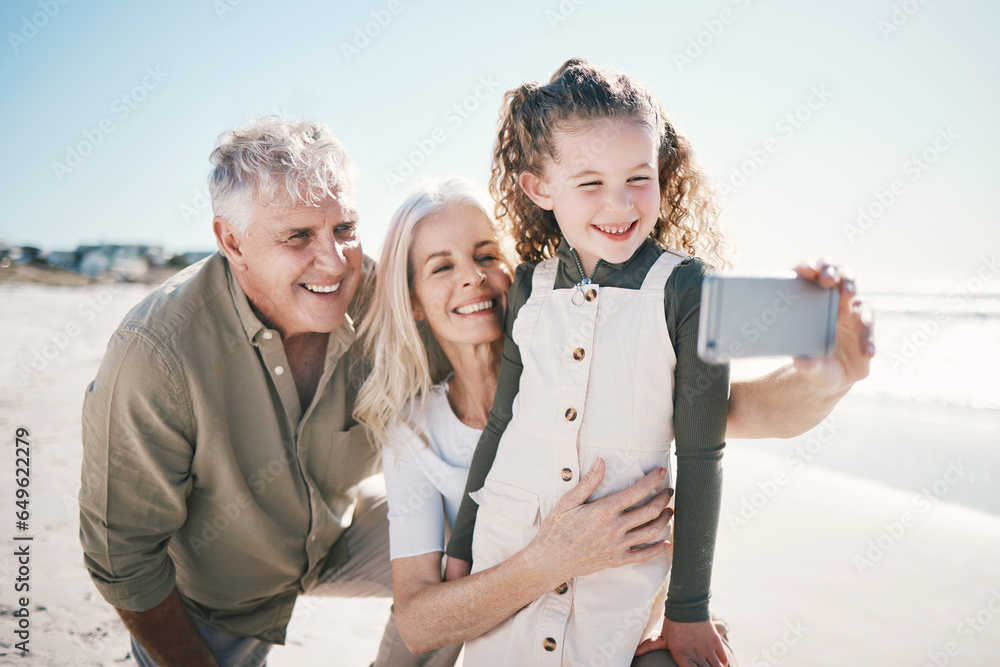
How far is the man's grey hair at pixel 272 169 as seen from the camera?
8.26 ft

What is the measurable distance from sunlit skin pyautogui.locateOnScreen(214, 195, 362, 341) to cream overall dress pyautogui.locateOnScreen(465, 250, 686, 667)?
107cm

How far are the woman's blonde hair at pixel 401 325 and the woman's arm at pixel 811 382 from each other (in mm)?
1261

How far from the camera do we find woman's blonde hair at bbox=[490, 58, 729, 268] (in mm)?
1811

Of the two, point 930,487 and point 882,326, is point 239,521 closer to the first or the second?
point 930,487

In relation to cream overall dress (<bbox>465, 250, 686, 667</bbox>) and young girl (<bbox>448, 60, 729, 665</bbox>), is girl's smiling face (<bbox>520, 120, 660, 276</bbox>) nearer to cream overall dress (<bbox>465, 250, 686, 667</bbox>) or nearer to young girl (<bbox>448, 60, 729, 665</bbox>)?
young girl (<bbox>448, 60, 729, 665</bbox>)

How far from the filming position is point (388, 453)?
2545mm

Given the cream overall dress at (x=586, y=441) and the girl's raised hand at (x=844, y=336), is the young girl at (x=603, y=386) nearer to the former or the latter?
the cream overall dress at (x=586, y=441)

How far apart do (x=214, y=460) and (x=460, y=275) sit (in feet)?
4.30

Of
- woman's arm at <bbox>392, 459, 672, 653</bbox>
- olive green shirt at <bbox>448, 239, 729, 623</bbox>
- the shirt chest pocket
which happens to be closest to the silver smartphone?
olive green shirt at <bbox>448, 239, 729, 623</bbox>

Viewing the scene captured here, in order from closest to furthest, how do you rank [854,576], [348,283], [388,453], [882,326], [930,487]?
[388,453] < [348,283] < [854,576] < [930,487] < [882,326]

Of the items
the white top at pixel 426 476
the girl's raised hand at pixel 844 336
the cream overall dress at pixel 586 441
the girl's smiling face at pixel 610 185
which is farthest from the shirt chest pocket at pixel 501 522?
the girl's raised hand at pixel 844 336

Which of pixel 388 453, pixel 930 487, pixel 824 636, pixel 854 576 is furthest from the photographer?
→ pixel 930 487

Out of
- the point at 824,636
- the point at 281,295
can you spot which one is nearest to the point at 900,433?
the point at 824,636

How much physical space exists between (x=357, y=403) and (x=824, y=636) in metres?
2.65
